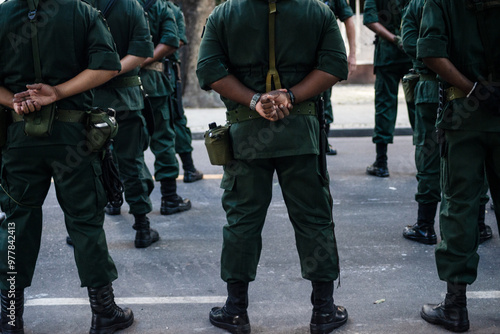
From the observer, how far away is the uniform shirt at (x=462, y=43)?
3385 millimetres

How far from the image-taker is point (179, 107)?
6.59 m

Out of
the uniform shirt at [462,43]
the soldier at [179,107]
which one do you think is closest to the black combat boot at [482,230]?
the uniform shirt at [462,43]

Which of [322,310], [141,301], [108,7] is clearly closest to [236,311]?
[322,310]

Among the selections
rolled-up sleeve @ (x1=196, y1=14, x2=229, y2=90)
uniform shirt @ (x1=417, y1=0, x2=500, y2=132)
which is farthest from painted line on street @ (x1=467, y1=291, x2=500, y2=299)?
rolled-up sleeve @ (x1=196, y1=14, x2=229, y2=90)

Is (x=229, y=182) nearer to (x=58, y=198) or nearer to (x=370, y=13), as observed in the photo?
(x=58, y=198)

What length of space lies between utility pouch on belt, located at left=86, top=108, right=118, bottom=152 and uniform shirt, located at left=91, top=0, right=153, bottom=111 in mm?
1356

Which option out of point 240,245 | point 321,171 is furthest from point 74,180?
point 321,171

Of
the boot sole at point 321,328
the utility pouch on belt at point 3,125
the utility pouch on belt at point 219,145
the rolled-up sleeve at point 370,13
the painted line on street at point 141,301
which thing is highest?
the rolled-up sleeve at point 370,13

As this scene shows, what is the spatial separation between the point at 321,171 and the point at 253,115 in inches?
18.2

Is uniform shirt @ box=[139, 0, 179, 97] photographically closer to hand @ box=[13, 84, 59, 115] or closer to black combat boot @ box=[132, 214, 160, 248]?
black combat boot @ box=[132, 214, 160, 248]

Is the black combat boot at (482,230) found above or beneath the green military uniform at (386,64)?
beneath

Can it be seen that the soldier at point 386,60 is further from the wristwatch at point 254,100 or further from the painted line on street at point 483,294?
the wristwatch at point 254,100

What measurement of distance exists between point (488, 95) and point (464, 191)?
51 cm

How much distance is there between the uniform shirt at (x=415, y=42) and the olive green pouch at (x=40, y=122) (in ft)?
8.53
